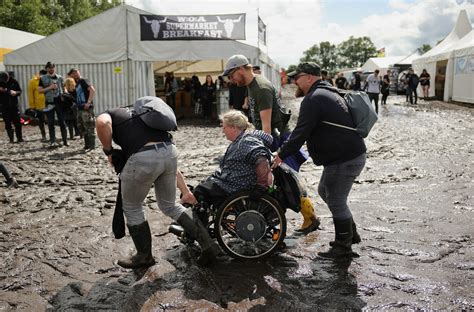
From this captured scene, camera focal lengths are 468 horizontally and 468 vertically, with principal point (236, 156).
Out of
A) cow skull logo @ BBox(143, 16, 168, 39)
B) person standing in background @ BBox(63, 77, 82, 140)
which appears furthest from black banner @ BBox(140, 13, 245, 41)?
person standing in background @ BBox(63, 77, 82, 140)

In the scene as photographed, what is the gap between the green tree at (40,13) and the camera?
33.6 meters

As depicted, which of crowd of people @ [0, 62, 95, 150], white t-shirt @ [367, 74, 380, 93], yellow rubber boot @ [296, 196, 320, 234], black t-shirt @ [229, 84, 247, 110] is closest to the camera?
yellow rubber boot @ [296, 196, 320, 234]

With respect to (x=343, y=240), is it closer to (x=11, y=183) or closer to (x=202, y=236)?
(x=202, y=236)

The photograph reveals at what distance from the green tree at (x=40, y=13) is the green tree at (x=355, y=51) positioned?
74.1 m

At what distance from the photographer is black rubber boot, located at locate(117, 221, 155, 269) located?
3.91m

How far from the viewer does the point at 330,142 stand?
3955mm

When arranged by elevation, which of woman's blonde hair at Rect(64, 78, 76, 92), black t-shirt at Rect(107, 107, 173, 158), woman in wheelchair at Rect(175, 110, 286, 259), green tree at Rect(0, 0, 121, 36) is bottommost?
woman in wheelchair at Rect(175, 110, 286, 259)

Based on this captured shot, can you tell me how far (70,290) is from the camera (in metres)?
3.67

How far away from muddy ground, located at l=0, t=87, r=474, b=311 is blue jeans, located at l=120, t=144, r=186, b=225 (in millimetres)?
532

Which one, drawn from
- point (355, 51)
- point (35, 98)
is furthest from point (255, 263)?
point (355, 51)

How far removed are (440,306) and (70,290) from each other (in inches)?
108

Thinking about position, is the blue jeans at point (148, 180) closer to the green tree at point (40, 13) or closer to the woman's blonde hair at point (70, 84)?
the woman's blonde hair at point (70, 84)

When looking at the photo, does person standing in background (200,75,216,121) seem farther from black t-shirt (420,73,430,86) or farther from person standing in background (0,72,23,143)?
black t-shirt (420,73,430,86)

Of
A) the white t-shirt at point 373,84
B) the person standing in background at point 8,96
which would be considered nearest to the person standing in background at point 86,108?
the person standing in background at point 8,96
